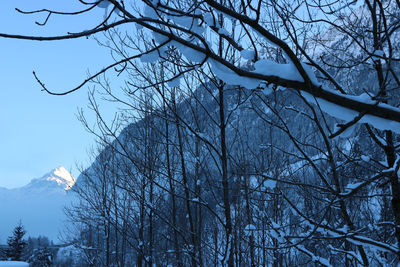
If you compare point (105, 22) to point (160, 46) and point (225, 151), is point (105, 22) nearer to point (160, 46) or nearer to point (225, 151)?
point (160, 46)

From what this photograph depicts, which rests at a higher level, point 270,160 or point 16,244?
point 270,160

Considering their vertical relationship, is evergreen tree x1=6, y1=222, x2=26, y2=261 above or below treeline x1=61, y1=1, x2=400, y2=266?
below

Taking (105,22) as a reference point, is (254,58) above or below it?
below

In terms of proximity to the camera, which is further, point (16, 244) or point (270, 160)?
point (16, 244)

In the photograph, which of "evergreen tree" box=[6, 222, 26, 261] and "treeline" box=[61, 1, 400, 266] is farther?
"evergreen tree" box=[6, 222, 26, 261]

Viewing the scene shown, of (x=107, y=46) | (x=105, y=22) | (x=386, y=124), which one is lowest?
(x=386, y=124)

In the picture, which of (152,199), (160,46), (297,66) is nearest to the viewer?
(297,66)

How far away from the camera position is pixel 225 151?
125 inches

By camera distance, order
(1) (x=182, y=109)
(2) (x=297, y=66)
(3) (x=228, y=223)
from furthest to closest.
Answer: (1) (x=182, y=109) < (3) (x=228, y=223) < (2) (x=297, y=66)

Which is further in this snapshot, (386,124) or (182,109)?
(182,109)

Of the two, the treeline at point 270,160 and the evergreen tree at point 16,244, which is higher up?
the treeline at point 270,160

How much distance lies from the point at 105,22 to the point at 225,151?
2.21 meters

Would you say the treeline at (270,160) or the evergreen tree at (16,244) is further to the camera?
the evergreen tree at (16,244)

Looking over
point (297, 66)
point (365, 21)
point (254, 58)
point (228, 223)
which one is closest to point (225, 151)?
point (228, 223)
